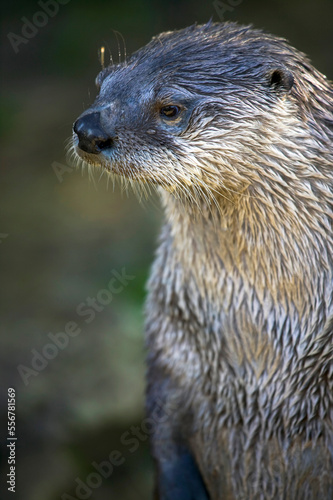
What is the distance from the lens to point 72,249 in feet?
15.3

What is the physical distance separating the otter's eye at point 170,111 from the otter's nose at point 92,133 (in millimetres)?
161

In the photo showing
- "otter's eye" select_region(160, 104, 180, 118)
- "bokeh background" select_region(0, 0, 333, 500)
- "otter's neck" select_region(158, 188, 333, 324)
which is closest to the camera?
"otter's eye" select_region(160, 104, 180, 118)

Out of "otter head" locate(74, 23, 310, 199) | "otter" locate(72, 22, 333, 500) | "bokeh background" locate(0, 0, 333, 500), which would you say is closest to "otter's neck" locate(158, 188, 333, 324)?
"otter" locate(72, 22, 333, 500)

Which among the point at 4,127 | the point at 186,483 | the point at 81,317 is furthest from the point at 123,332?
the point at 4,127

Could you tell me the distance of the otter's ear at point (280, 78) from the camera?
6.59 ft

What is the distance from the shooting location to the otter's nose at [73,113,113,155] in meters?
2.02

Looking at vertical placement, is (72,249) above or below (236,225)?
below

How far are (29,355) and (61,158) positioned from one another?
1.66 metres

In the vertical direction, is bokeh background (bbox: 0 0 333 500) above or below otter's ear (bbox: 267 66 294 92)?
→ below

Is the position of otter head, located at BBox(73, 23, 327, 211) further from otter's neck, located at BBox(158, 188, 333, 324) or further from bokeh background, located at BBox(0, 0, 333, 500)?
bokeh background, located at BBox(0, 0, 333, 500)

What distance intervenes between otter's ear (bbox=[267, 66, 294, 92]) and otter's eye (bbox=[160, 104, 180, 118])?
0.26m

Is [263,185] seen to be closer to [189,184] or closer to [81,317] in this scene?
[189,184]

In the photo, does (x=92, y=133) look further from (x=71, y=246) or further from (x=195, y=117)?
(x=71, y=246)

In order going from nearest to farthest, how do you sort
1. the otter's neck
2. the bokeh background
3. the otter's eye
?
the otter's eye, the otter's neck, the bokeh background
